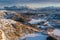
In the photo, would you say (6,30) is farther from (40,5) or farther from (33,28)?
(40,5)

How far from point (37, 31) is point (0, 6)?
2.56m

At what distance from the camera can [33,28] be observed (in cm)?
820

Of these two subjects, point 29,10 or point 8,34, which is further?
point 29,10

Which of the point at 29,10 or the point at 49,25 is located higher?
the point at 29,10

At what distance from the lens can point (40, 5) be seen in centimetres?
955

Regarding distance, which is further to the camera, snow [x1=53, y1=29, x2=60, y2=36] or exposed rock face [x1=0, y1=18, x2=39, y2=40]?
snow [x1=53, y1=29, x2=60, y2=36]

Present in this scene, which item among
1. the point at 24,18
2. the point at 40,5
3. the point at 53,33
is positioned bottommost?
the point at 53,33

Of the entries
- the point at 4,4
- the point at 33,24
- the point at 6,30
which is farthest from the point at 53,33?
the point at 4,4

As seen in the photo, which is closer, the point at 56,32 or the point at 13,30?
the point at 13,30

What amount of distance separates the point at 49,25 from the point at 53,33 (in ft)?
3.20

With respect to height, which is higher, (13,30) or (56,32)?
(13,30)

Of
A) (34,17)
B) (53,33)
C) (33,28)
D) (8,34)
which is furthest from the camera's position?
(34,17)

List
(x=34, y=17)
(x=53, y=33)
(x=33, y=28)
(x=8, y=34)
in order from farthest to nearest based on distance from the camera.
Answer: (x=34, y=17)
(x=33, y=28)
(x=53, y=33)
(x=8, y=34)

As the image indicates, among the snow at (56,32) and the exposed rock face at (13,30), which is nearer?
the exposed rock face at (13,30)
